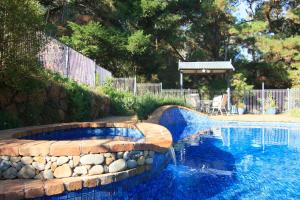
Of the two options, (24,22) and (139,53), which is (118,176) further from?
(139,53)

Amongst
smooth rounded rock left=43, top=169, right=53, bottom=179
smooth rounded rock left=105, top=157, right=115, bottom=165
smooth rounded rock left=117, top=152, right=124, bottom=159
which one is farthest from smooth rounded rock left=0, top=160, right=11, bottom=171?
smooth rounded rock left=117, top=152, right=124, bottom=159

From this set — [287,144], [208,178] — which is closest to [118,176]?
[208,178]

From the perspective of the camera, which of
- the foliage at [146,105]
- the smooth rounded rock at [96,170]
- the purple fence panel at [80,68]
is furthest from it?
the foliage at [146,105]

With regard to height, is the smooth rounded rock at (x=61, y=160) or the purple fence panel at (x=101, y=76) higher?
the purple fence panel at (x=101, y=76)

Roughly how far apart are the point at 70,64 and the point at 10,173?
7.23 metres

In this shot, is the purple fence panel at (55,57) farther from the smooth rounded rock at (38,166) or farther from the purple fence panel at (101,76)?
the smooth rounded rock at (38,166)

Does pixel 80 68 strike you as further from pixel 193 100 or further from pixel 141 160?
pixel 193 100

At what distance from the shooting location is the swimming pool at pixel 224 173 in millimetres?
5198

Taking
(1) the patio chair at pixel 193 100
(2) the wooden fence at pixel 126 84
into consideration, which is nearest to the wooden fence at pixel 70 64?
(2) the wooden fence at pixel 126 84

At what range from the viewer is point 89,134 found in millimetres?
7727

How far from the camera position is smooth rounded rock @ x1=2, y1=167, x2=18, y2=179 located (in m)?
4.37

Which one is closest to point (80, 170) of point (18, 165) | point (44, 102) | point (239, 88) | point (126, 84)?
point (18, 165)

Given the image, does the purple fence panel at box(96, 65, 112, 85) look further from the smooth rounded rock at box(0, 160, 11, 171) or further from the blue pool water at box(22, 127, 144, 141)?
the smooth rounded rock at box(0, 160, 11, 171)

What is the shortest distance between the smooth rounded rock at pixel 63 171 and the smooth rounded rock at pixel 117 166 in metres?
0.53
